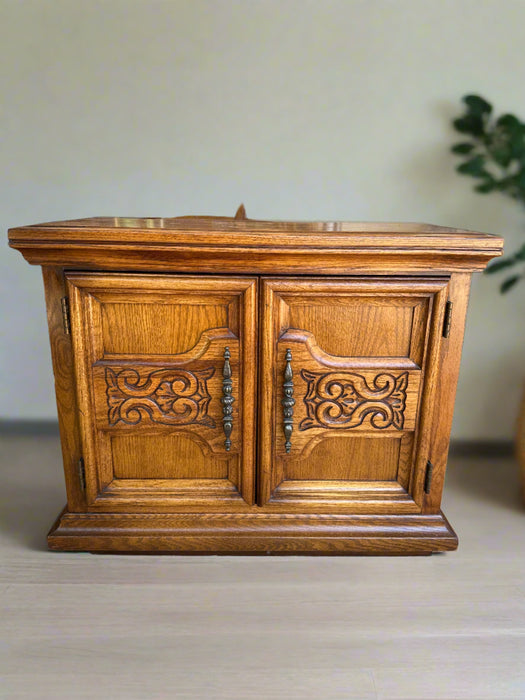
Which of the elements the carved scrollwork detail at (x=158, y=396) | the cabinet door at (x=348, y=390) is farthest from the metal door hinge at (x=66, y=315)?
the cabinet door at (x=348, y=390)

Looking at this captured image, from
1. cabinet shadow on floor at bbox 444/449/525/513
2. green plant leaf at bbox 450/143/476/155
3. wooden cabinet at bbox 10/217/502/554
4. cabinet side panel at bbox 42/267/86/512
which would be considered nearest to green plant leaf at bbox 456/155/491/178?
green plant leaf at bbox 450/143/476/155

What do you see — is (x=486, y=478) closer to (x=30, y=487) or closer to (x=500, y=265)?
(x=500, y=265)

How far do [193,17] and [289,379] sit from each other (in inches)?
51.6

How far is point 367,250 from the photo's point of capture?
1018 millimetres

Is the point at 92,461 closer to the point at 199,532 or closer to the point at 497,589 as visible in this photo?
the point at 199,532

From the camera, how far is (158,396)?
1114 millimetres

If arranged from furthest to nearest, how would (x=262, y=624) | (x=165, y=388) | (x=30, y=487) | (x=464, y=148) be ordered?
(x=464, y=148)
(x=30, y=487)
(x=165, y=388)
(x=262, y=624)

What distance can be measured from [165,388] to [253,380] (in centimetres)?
20

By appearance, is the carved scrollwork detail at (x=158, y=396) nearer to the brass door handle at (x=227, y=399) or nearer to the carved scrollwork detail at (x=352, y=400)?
the brass door handle at (x=227, y=399)

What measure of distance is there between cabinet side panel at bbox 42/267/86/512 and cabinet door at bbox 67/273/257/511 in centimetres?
3

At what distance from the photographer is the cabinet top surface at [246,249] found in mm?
1001

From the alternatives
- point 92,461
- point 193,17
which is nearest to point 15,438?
point 92,461

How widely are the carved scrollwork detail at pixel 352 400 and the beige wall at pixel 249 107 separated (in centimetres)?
85

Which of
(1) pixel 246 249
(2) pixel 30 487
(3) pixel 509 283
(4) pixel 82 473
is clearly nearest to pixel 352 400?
(1) pixel 246 249
